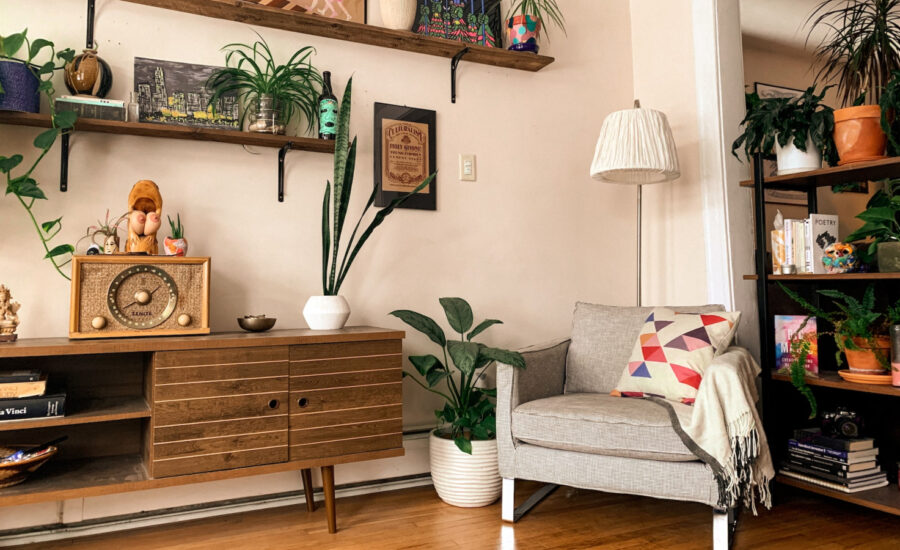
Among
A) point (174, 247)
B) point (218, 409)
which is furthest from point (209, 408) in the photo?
point (174, 247)

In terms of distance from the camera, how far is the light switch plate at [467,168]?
2.75m

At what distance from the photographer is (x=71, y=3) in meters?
2.12

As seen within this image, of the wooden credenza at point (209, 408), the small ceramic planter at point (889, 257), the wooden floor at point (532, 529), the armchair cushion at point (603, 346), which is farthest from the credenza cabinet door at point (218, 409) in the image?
the small ceramic planter at point (889, 257)

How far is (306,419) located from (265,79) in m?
1.26

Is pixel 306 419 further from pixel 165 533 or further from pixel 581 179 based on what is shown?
pixel 581 179

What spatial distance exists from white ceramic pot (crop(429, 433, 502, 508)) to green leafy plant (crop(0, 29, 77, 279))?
1483 mm

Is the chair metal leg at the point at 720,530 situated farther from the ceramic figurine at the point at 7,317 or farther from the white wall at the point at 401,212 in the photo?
the ceramic figurine at the point at 7,317

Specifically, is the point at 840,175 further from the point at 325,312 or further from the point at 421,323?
the point at 325,312

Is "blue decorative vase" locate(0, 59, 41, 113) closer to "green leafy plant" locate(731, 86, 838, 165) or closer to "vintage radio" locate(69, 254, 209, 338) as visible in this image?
"vintage radio" locate(69, 254, 209, 338)

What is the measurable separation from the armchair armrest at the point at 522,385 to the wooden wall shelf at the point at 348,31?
1311 mm

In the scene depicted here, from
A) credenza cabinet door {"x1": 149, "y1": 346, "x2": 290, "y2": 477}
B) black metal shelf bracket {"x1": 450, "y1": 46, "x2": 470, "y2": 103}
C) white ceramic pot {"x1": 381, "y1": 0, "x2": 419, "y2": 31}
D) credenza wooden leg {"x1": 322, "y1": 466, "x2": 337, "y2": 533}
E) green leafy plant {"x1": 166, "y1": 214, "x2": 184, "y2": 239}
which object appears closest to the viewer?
credenza cabinet door {"x1": 149, "y1": 346, "x2": 290, "y2": 477}

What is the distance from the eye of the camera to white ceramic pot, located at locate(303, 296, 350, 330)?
7.11ft

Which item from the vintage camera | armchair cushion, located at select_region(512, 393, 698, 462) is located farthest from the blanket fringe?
the vintage camera

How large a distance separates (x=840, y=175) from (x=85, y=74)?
8.74ft
